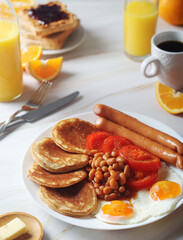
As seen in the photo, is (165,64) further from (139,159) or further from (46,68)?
(46,68)

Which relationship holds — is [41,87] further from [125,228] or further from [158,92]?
[125,228]

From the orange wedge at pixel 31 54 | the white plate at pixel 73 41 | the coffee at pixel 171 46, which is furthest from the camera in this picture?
the white plate at pixel 73 41

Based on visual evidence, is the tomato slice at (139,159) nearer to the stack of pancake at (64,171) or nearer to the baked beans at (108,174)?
the baked beans at (108,174)

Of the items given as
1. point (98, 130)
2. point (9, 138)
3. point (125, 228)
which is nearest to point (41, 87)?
point (9, 138)

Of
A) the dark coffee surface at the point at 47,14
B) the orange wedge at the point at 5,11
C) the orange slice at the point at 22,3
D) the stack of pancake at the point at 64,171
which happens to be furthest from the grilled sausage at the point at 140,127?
the orange slice at the point at 22,3

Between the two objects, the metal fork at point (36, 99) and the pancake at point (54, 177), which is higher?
the pancake at point (54, 177)

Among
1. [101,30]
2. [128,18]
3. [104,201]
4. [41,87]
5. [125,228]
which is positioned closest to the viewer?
[125,228]
